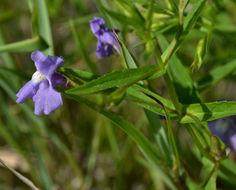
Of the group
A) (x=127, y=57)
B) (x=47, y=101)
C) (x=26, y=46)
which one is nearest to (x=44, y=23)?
(x=26, y=46)

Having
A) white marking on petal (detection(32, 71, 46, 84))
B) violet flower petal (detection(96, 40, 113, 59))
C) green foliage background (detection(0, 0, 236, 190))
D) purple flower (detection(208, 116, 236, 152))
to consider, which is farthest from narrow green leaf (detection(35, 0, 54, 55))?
purple flower (detection(208, 116, 236, 152))

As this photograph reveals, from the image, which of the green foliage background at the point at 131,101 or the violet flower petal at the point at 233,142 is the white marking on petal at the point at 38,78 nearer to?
the green foliage background at the point at 131,101

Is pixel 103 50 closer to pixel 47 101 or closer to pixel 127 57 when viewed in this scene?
pixel 127 57

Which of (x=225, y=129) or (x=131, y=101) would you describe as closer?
(x=131, y=101)

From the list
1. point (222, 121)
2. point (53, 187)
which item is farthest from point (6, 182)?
point (222, 121)

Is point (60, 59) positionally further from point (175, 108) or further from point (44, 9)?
point (44, 9)
